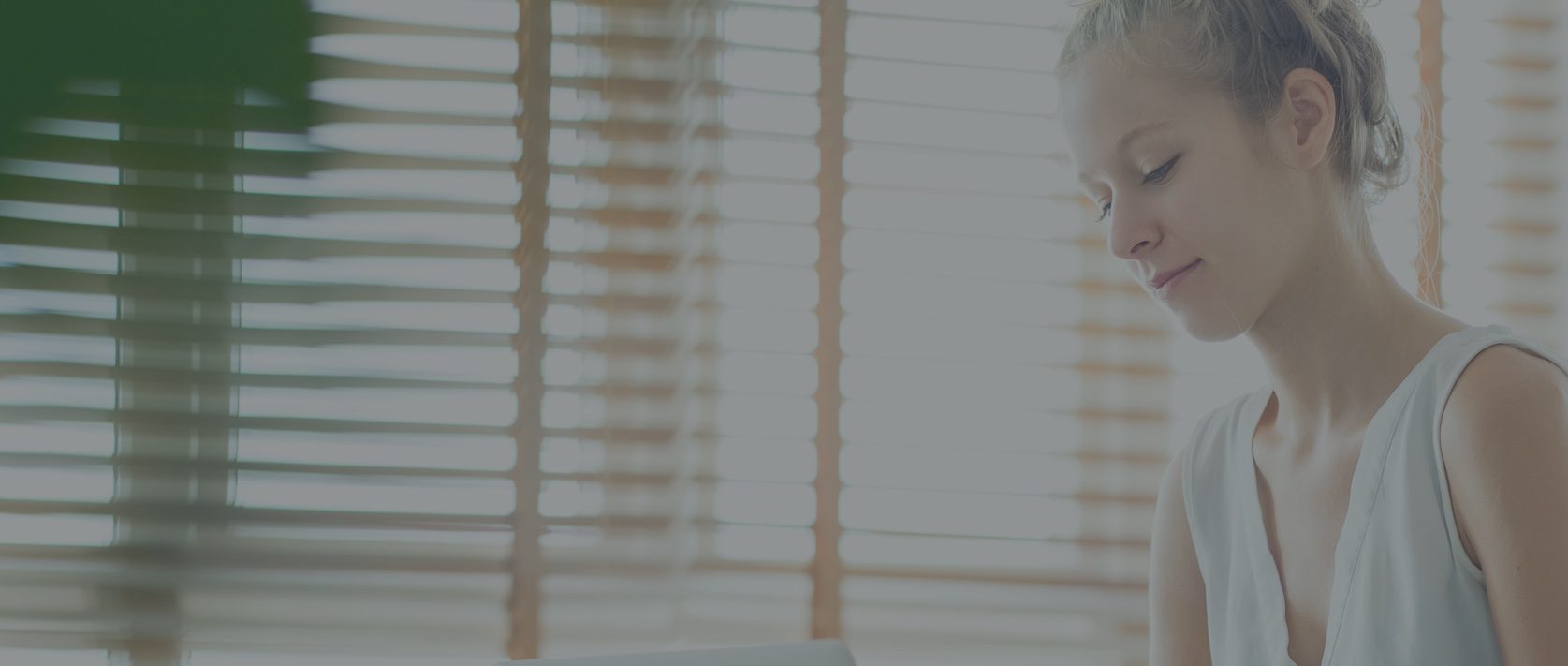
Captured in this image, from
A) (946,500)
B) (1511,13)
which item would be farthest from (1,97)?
(1511,13)

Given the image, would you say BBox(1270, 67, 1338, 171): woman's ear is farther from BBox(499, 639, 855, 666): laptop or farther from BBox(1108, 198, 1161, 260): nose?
BBox(499, 639, 855, 666): laptop

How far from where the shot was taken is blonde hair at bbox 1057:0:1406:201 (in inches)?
34.7

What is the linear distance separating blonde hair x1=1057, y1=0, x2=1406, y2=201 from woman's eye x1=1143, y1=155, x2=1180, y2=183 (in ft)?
0.20

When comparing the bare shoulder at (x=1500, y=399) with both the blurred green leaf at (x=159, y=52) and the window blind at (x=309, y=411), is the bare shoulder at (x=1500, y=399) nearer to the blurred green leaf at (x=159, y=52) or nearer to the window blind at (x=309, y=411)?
the blurred green leaf at (x=159, y=52)

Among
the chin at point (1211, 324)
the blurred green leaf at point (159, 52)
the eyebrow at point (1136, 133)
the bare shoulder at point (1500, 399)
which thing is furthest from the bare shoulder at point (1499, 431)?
the blurred green leaf at point (159, 52)

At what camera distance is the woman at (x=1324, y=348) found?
77cm

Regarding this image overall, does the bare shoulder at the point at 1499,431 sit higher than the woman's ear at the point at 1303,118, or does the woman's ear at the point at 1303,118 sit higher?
the woman's ear at the point at 1303,118

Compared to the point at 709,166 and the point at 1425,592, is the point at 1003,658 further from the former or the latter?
the point at 1425,592

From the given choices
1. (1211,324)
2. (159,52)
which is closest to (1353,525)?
(1211,324)

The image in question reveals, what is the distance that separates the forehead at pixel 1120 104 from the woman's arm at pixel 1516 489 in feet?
0.80

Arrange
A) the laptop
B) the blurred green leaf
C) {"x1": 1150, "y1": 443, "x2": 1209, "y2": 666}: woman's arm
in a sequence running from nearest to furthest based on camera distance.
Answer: the blurred green leaf → the laptop → {"x1": 1150, "y1": 443, "x2": 1209, "y2": 666}: woman's arm

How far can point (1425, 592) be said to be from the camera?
80cm

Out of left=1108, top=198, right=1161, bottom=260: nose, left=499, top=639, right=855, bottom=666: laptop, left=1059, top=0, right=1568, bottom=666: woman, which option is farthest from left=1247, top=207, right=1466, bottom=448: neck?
left=499, top=639, right=855, bottom=666: laptop

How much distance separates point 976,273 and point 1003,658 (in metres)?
0.54
